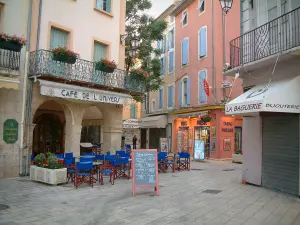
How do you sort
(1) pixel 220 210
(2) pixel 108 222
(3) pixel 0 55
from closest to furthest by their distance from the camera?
(2) pixel 108 222, (1) pixel 220 210, (3) pixel 0 55

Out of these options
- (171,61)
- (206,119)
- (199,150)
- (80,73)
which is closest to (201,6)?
(171,61)

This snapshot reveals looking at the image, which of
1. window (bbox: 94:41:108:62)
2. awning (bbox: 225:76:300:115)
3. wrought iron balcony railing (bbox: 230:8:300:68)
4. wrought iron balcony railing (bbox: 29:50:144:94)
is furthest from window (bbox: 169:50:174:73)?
awning (bbox: 225:76:300:115)

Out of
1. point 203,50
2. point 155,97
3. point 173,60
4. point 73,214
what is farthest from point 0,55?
point 155,97

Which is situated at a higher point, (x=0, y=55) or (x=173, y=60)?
(x=173, y=60)

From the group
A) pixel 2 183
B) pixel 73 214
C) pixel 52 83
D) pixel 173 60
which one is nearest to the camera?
pixel 73 214

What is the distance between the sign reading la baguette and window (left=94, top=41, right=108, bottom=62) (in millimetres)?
2342

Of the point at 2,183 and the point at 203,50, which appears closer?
the point at 2,183

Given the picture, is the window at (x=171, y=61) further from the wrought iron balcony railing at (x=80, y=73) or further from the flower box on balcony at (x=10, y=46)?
the flower box on balcony at (x=10, y=46)

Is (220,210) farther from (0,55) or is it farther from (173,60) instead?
(173,60)

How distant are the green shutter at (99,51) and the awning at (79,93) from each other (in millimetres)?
2283

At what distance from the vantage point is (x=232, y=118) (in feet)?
70.5

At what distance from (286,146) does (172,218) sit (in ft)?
15.8

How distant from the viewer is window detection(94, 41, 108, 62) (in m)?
15.2

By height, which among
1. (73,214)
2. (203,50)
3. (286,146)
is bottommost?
(73,214)
